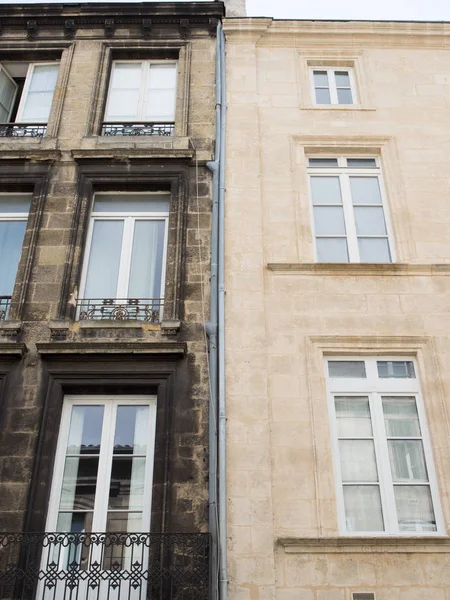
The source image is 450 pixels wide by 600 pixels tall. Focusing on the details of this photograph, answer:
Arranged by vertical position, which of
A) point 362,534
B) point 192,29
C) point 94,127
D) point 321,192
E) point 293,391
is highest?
point 192,29

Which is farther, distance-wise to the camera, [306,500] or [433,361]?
[433,361]

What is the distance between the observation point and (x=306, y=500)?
713 centimetres

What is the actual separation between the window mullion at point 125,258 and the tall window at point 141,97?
185cm

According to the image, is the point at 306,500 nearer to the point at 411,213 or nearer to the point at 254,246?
the point at 254,246

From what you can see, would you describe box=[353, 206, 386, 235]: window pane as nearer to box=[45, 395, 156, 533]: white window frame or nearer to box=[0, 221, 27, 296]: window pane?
box=[45, 395, 156, 533]: white window frame

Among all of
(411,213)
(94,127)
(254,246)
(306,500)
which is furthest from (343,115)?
(306,500)

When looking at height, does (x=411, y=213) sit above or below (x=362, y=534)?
above

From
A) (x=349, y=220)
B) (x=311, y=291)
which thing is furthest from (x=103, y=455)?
(x=349, y=220)

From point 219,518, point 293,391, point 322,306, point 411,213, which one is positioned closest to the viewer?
point 219,518

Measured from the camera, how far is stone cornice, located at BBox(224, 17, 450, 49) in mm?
11320

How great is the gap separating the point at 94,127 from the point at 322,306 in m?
4.95

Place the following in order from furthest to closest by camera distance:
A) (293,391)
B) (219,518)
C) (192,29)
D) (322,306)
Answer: (192,29) < (322,306) < (293,391) < (219,518)

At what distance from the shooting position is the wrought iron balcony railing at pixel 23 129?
34.4 feet

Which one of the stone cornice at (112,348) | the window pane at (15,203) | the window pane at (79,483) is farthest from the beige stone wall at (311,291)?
the window pane at (15,203)
